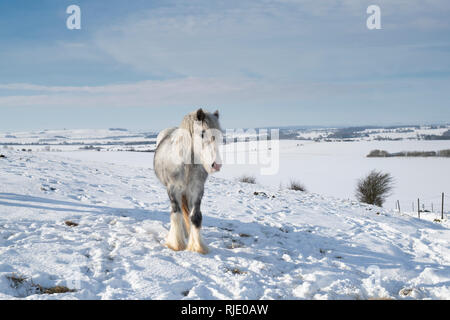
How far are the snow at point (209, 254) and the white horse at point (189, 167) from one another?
1.49 ft

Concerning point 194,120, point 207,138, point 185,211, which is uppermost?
point 194,120

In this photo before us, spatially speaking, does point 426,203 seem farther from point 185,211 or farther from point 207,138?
point 207,138

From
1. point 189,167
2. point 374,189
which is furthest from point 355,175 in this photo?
point 189,167

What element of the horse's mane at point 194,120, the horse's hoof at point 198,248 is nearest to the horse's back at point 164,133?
the horse's mane at point 194,120

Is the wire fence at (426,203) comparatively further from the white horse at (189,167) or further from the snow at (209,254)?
the white horse at (189,167)

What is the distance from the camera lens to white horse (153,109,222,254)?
14.3 ft

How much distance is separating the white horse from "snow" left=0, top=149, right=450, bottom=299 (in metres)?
0.45

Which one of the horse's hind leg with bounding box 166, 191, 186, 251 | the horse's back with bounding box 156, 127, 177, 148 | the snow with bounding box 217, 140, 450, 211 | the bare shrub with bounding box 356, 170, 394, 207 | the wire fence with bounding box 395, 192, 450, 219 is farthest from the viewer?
the snow with bounding box 217, 140, 450, 211

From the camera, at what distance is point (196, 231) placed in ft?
16.7

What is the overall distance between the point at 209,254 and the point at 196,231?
46 cm

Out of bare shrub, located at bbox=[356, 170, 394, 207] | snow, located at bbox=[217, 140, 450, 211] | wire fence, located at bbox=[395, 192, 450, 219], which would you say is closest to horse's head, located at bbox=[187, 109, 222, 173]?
bare shrub, located at bbox=[356, 170, 394, 207]

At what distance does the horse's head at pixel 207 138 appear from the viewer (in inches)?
168

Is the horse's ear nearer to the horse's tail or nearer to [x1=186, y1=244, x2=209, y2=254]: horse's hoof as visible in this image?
the horse's tail
